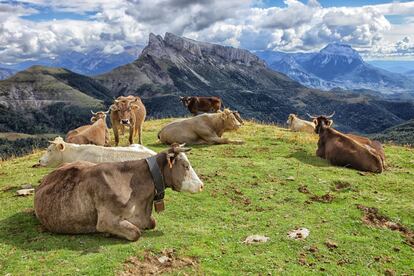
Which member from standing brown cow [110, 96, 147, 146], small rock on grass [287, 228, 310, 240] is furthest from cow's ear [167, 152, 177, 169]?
standing brown cow [110, 96, 147, 146]

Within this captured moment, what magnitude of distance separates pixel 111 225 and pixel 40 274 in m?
2.28

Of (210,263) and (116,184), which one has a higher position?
(116,184)

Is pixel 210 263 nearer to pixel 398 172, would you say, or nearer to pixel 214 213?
pixel 214 213

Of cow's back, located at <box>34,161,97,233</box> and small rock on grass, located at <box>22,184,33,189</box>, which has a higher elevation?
cow's back, located at <box>34,161,97,233</box>

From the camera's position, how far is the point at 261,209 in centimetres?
1473

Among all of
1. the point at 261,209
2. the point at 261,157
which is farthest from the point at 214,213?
the point at 261,157

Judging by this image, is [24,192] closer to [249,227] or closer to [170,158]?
[170,158]

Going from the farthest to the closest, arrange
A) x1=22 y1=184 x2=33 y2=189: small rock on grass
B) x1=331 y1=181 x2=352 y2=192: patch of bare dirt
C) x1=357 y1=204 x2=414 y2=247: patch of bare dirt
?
1. x1=331 y1=181 x2=352 y2=192: patch of bare dirt
2. x1=22 y1=184 x2=33 y2=189: small rock on grass
3. x1=357 y1=204 x2=414 y2=247: patch of bare dirt

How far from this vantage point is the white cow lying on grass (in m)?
15.4

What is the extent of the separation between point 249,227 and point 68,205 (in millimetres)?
5370

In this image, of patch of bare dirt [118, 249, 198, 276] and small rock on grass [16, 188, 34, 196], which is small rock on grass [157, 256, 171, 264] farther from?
small rock on grass [16, 188, 34, 196]

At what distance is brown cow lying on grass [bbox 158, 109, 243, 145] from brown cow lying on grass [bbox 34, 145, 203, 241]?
1382 centimetres

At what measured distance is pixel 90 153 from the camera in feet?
54.4

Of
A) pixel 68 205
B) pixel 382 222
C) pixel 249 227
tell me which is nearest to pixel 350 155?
pixel 382 222
